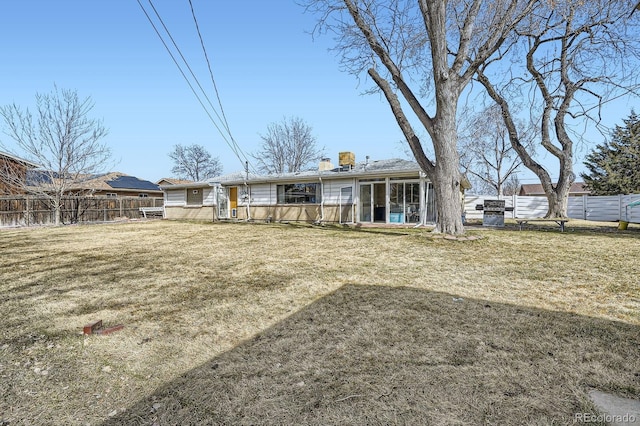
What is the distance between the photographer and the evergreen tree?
23.5 meters

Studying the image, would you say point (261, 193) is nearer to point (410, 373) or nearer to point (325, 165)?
point (325, 165)

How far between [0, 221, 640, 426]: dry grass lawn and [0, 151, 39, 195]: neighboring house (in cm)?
1665

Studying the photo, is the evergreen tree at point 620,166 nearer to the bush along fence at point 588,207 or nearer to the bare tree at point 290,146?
the bush along fence at point 588,207

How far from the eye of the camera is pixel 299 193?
54.1 feet

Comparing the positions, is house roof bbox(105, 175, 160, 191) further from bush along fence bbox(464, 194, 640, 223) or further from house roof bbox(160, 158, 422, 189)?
bush along fence bbox(464, 194, 640, 223)

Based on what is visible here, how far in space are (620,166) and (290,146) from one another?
29951mm

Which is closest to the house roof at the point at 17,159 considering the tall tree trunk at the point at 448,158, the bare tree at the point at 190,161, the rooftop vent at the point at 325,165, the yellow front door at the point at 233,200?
the yellow front door at the point at 233,200

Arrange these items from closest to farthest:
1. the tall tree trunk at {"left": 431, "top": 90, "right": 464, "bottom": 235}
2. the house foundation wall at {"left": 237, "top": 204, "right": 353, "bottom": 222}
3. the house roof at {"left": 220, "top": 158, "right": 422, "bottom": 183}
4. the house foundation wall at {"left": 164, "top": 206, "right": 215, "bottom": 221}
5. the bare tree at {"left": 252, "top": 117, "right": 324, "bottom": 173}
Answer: the tall tree trunk at {"left": 431, "top": 90, "right": 464, "bottom": 235}, the house roof at {"left": 220, "top": 158, "right": 422, "bottom": 183}, the house foundation wall at {"left": 237, "top": 204, "right": 353, "bottom": 222}, the house foundation wall at {"left": 164, "top": 206, "right": 215, "bottom": 221}, the bare tree at {"left": 252, "top": 117, "right": 324, "bottom": 173}

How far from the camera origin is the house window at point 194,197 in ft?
66.1

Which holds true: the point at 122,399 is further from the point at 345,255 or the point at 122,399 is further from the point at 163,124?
the point at 163,124

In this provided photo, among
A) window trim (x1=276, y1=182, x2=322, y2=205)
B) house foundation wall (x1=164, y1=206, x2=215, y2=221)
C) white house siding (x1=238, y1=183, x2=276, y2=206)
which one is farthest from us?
house foundation wall (x1=164, y1=206, x2=215, y2=221)

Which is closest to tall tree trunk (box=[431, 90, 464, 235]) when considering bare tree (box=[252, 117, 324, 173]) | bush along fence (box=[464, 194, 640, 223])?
bush along fence (box=[464, 194, 640, 223])

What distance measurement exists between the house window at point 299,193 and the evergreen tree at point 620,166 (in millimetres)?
23363

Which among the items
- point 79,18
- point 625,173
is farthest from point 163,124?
point 625,173
